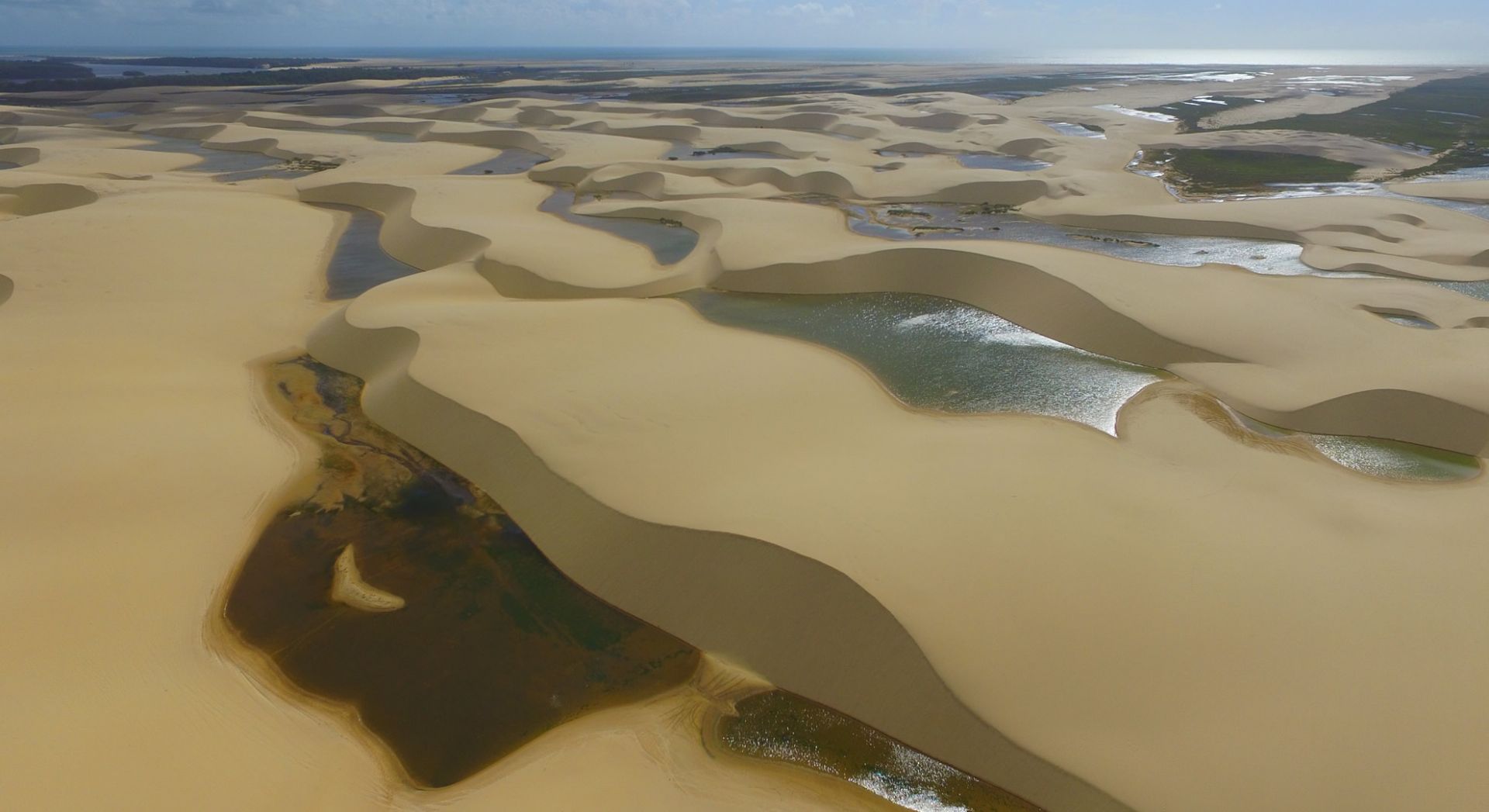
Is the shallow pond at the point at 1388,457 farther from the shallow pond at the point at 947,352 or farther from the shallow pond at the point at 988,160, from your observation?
the shallow pond at the point at 988,160

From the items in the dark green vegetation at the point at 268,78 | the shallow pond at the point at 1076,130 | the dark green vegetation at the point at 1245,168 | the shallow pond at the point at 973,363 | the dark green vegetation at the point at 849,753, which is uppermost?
the dark green vegetation at the point at 268,78

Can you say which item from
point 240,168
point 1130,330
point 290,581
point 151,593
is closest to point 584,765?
point 290,581

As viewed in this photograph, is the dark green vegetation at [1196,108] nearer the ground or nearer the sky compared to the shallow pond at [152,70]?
nearer the ground

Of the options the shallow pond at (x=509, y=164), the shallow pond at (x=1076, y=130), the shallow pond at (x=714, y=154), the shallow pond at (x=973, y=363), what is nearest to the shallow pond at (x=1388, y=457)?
the shallow pond at (x=973, y=363)

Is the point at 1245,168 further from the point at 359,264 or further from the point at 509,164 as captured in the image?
the point at 359,264

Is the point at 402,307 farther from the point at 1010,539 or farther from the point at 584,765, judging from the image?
the point at 1010,539

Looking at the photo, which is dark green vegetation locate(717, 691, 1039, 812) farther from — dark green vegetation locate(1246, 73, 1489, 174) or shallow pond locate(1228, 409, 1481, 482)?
dark green vegetation locate(1246, 73, 1489, 174)

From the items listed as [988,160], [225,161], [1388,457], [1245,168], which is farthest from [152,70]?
[1388,457]
